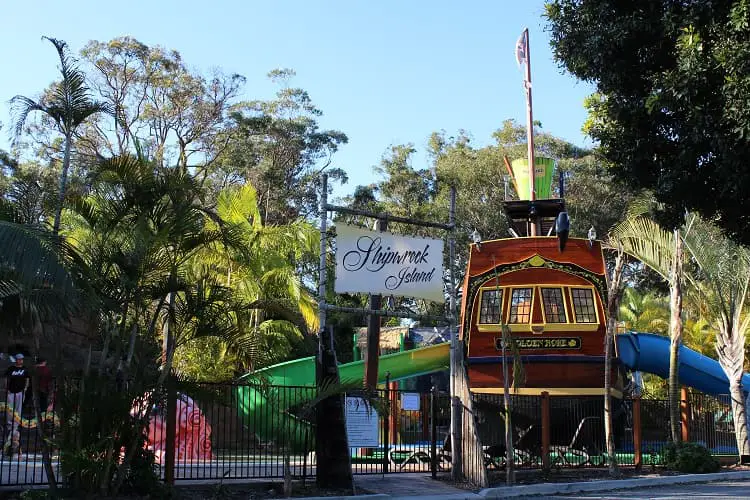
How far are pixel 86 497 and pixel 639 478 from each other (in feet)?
34.5

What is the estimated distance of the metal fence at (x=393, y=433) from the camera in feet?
43.0

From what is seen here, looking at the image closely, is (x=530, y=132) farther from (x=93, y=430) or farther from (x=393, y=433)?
(x=93, y=430)

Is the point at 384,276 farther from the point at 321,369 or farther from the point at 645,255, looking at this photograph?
the point at 645,255

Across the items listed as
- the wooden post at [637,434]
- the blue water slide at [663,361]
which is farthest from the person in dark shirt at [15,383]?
the blue water slide at [663,361]

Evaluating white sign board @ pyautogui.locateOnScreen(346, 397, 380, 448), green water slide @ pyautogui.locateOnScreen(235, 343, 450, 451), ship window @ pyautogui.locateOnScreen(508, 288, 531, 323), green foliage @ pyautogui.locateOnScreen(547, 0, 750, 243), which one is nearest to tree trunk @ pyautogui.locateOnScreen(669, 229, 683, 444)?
ship window @ pyautogui.locateOnScreen(508, 288, 531, 323)

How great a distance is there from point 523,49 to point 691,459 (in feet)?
43.2

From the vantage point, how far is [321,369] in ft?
44.7

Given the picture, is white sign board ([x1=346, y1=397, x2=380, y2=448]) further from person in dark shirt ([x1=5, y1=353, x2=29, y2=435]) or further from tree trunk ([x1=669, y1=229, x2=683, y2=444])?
tree trunk ([x1=669, y1=229, x2=683, y2=444])

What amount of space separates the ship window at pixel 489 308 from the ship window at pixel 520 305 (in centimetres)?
36

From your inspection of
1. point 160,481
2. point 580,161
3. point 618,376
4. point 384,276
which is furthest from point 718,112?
point 580,161

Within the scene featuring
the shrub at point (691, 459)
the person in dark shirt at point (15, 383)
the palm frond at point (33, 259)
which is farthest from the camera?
the shrub at point (691, 459)

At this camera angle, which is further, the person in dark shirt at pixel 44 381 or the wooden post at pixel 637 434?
the wooden post at pixel 637 434

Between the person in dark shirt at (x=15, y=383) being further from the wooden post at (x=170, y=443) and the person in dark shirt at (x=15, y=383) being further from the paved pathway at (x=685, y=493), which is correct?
the paved pathway at (x=685, y=493)

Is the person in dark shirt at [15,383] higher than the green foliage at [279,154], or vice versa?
the green foliage at [279,154]
